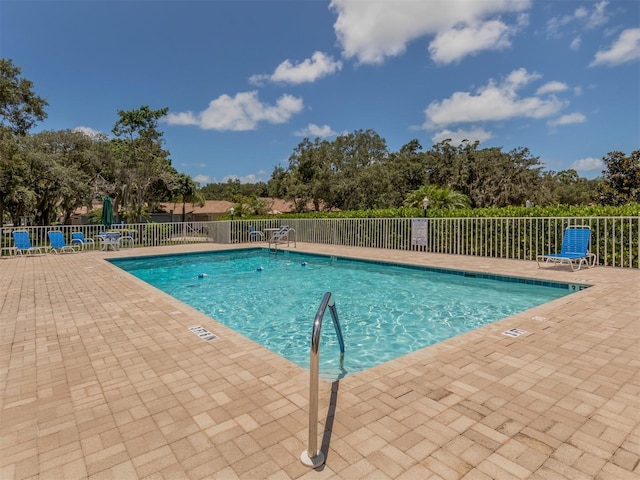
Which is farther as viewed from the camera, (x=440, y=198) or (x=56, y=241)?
(x=440, y=198)

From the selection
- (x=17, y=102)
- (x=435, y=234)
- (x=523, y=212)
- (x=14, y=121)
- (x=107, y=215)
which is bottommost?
(x=435, y=234)

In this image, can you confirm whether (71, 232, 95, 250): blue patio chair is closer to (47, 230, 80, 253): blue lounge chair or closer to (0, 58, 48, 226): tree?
(47, 230, 80, 253): blue lounge chair

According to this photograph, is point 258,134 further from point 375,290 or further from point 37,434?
point 37,434

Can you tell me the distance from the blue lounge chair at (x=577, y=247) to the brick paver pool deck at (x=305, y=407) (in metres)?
4.79

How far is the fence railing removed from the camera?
357 inches

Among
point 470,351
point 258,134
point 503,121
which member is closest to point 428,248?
point 470,351

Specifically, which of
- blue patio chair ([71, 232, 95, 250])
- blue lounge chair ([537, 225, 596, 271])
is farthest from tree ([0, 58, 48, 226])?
blue lounge chair ([537, 225, 596, 271])

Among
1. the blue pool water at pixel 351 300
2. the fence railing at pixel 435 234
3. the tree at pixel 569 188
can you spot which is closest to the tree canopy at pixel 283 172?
the tree at pixel 569 188

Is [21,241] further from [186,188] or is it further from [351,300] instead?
[186,188]

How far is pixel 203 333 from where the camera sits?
4.27 metres

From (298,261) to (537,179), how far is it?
101 ft

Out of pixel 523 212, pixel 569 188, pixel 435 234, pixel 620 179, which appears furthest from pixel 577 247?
pixel 569 188

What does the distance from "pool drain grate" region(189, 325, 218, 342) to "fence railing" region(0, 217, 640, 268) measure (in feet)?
32.3

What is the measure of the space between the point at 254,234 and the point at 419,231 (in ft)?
30.6
